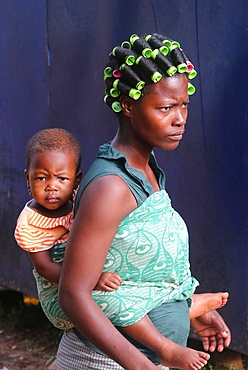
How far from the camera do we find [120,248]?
2.36 metres

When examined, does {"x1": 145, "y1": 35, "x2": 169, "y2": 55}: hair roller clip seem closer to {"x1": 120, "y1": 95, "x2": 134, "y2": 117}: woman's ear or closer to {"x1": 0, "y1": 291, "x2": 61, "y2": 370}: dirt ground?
{"x1": 120, "y1": 95, "x2": 134, "y2": 117}: woman's ear

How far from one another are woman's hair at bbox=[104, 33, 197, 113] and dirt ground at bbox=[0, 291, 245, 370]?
2.58 meters

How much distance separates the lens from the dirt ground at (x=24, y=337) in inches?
206

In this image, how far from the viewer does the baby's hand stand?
2350 millimetres

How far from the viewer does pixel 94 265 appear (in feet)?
7.45

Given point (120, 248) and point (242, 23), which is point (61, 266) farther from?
point (242, 23)

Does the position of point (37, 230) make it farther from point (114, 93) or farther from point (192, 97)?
point (192, 97)

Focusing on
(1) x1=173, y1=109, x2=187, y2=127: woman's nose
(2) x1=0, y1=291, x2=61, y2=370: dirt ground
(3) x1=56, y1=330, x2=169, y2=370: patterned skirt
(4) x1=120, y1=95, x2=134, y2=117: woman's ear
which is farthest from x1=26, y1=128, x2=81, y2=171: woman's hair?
(2) x1=0, y1=291, x2=61, y2=370: dirt ground

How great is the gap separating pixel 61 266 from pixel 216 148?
1699 mm

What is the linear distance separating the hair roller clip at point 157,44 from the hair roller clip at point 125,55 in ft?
0.22

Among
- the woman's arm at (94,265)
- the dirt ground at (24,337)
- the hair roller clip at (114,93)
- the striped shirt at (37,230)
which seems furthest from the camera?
the dirt ground at (24,337)

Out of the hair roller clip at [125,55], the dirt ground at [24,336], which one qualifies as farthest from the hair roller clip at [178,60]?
the dirt ground at [24,336]

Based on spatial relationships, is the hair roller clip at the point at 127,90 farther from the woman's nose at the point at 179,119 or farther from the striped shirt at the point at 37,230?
the striped shirt at the point at 37,230

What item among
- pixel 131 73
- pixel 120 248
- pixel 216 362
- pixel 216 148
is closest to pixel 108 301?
pixel 120 248
